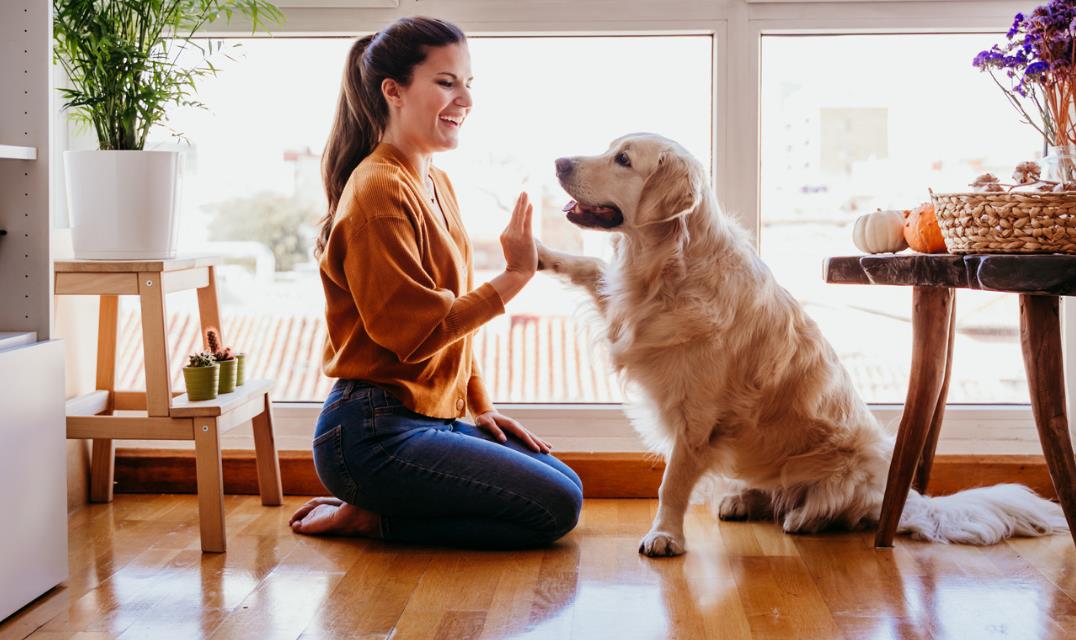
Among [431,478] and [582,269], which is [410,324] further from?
[582,269]

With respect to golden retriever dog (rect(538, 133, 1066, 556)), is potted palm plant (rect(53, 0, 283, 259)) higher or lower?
higher

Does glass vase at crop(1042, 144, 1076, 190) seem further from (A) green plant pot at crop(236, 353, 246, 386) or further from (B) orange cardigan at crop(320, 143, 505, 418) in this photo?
(A) green plant pot at crop(236, 353, 246, 386)

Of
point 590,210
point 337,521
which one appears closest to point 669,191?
point 590,210

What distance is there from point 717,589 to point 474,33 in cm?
161

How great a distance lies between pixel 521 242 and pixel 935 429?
110 centimetres

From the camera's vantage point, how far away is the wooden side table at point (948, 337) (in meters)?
1.71

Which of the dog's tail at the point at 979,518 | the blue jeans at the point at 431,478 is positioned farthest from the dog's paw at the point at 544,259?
the dog's tail at the point at 979,518

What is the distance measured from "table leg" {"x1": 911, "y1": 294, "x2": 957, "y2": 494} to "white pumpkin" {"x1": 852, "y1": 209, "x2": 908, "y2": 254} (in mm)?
184

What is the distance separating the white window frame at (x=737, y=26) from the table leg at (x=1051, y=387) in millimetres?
853

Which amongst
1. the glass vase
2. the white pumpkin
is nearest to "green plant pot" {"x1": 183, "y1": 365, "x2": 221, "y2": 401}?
the white pumpkin

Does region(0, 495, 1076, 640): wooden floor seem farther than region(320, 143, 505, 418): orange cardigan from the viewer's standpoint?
No

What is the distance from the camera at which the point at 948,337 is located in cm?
224

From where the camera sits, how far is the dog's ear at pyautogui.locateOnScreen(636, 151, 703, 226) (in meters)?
2.16

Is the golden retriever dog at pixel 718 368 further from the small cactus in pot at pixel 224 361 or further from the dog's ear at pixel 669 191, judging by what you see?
the small cactus in pot at pixel 224 361
